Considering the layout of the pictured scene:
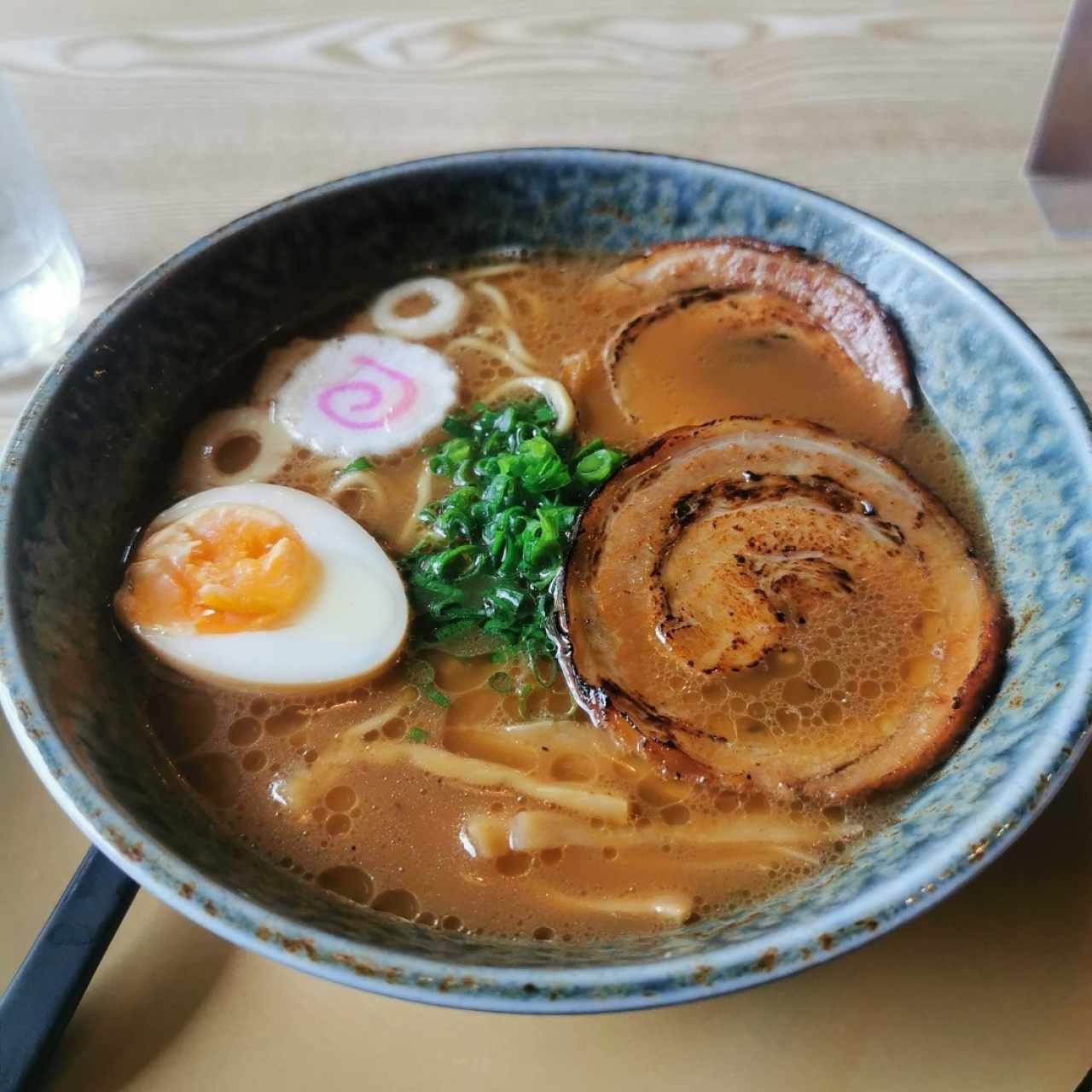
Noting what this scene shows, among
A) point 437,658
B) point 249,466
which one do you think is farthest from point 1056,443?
point 249,466

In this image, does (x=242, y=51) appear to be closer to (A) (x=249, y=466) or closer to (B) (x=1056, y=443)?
(A) (x=249, y=466)

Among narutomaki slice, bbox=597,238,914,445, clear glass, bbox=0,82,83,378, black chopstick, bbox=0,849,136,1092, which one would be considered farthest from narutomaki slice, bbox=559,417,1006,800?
clear glass, bbox=0,82,83,378

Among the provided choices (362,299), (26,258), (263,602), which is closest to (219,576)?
(263,602)

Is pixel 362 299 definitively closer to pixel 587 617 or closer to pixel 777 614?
pixel 587 617

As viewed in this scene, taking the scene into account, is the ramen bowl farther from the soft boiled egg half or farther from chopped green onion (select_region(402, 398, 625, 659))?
chopped green onion (select_region(402, 398, 625, 659))

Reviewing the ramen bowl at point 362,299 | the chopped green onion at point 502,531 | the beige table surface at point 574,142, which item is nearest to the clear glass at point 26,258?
the beige table surface at point 574,142

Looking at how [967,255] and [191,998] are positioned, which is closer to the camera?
[191,998]
